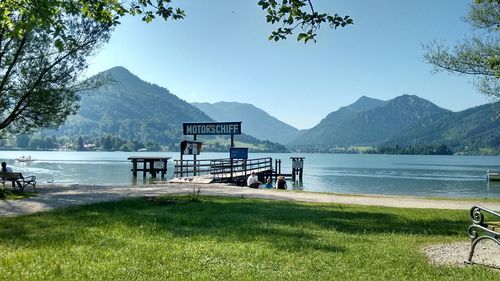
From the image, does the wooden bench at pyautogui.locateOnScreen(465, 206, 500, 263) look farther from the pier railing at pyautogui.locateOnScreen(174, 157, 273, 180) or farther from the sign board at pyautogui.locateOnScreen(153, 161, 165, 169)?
the sign board at pyautogui.locateOnScreen(153, 161, 165, 169)

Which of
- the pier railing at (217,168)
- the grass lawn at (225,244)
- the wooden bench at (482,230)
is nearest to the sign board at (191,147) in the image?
the pier railing at (217,168)

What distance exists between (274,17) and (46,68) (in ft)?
66.0

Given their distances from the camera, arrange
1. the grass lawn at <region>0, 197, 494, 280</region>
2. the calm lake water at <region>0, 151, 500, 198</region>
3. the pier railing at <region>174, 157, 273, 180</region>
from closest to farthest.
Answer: the grass lawn at <region>0, 197, 494, 280</region> < the pier railing at <region>174, 157, 273, 180</region> < the calm lake water at <region>0, 151, 500, 198</region>

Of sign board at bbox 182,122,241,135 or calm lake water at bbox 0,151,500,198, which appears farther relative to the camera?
calm lake water at bbox 0,151,500,198

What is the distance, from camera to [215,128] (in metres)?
34.7

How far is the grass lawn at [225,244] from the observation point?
21.2ft

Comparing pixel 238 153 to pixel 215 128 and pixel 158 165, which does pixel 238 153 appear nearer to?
pixel 215 128

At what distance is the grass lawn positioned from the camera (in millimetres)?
6458

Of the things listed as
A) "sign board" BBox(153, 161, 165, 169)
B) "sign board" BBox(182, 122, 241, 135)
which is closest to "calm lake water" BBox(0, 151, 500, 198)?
"sign board" BBox(153, 161, 165, 169)

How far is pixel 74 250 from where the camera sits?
25.4ft

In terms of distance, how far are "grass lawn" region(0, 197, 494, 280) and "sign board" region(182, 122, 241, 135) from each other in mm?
20472

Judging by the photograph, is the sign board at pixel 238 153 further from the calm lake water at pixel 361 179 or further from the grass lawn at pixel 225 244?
the grass lawn at pixel 225 244

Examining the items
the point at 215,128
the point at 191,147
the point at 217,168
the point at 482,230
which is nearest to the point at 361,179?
the point at 217,168

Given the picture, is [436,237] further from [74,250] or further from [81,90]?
[81,90]
